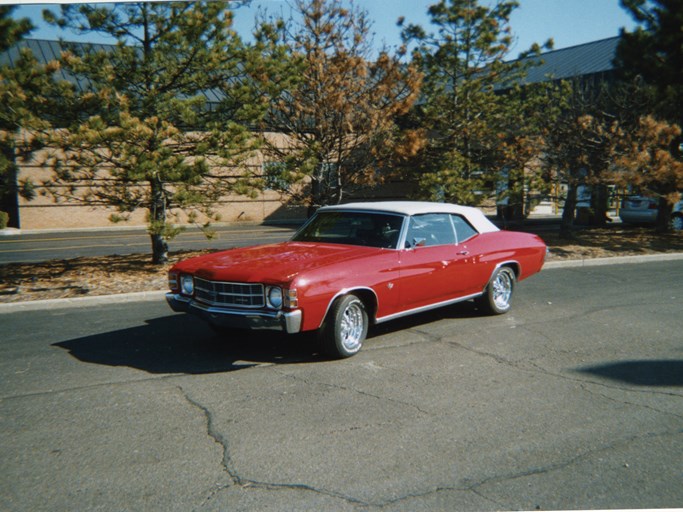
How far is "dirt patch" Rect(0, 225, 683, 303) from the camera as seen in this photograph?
1001 centimetres

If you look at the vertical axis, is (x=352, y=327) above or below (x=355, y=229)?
below

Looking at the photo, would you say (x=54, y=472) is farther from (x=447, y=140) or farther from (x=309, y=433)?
(x=447, y=140)

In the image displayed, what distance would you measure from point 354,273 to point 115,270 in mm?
7266

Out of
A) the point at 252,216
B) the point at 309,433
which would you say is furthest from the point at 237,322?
the point at 252,216

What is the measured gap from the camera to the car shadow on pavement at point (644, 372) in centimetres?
563

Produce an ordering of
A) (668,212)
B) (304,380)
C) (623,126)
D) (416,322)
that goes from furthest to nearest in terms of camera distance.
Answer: (668,212)
(623,126)
(416,322)
(304,380)

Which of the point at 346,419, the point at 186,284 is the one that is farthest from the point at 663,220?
the point at 346,419

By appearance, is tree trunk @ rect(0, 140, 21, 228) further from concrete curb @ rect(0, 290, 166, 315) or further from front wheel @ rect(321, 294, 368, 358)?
front wheel @ rect(321, 294, 368, 358)

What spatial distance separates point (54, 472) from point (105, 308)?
5.53m

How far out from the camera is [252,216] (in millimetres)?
27266

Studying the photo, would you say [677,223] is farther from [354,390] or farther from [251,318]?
[251,318]

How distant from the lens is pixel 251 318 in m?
5.79

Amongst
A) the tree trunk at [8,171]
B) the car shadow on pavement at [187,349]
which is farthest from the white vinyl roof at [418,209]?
the tree trunk at [8,171]

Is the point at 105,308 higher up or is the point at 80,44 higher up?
the point at 80,44
